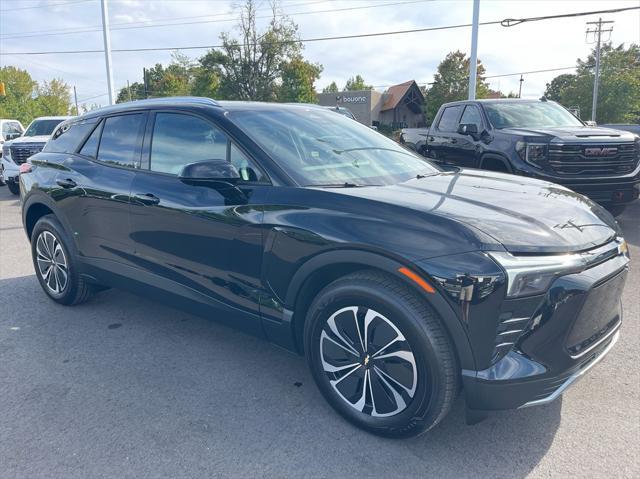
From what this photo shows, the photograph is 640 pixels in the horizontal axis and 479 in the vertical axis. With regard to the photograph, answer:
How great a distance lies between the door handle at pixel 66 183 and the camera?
419cm

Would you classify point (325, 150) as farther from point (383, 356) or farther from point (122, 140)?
point (122, 140)

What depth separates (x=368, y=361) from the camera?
2.63 meters

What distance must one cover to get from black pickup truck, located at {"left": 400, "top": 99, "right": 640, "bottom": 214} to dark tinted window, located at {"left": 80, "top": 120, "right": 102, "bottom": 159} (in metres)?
5.28

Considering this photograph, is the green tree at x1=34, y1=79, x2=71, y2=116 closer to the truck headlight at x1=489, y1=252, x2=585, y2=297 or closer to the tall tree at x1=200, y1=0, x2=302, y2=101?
the tall tree at x1=200, y1=0, x2=302, y2=101

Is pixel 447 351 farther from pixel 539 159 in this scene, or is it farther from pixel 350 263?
pixel 539 159

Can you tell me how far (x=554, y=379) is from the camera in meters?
2.30

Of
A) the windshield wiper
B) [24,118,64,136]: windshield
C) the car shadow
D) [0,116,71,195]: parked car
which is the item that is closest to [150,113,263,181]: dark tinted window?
the windshield wiper

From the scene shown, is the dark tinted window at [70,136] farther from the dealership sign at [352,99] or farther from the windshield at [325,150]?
the dealership sign at [352,99]

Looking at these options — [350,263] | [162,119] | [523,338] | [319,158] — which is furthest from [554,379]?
[162,119]

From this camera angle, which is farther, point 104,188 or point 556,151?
point 556,151

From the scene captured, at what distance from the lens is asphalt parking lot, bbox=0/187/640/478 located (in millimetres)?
2453

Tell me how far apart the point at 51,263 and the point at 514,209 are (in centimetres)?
405

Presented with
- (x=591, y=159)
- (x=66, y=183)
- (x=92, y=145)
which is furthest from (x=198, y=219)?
(x=591, y=159)

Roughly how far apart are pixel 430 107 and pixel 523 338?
48.3 metres
